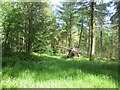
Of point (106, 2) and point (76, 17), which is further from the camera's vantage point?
point (76, 17)

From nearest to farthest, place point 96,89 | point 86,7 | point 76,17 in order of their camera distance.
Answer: point 96,89, point 86,7, point 76,17

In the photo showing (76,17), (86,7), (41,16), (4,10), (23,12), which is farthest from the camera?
(76,17)

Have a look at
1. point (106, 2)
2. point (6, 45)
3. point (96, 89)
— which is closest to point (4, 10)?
point (6, 45)

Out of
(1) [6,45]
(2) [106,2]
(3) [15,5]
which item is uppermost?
(2) [106,2]

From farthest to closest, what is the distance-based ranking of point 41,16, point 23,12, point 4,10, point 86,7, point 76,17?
point 76,17 < point 86,7 < point 41,16 < point 23,12 < point 4,10

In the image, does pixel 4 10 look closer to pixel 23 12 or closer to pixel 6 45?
pixel 23 12

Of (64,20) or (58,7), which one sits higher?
(58,7)

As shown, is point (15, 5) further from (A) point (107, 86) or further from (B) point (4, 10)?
(A) point (107, 86)

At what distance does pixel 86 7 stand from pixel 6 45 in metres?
8.19

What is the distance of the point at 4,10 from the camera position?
6.32m

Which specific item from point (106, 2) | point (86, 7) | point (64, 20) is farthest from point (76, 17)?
point (106, 2)

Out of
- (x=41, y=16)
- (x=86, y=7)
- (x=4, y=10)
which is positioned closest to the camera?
(x=4, y=10)

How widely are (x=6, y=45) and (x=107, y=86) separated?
705 cm

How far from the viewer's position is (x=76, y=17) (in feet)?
58.2
